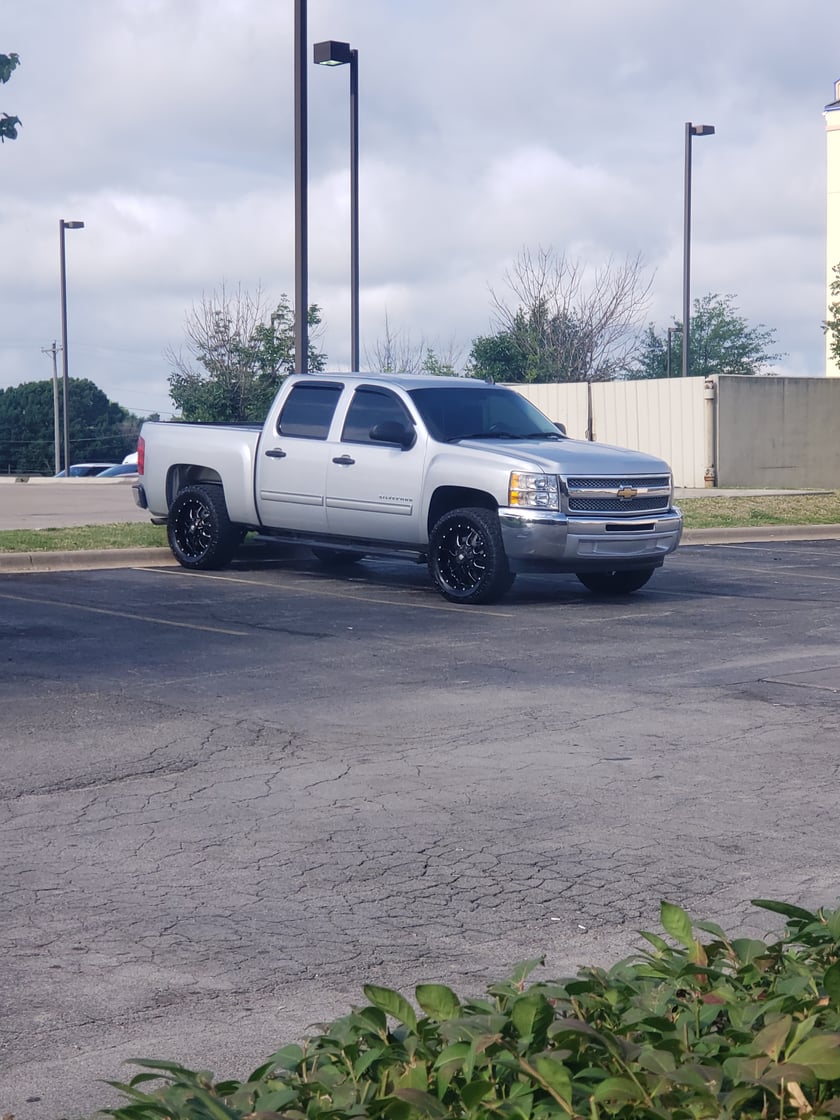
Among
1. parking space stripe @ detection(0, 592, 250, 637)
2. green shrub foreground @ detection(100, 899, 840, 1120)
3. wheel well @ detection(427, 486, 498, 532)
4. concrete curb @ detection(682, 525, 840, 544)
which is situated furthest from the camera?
concrete curb @ detection(682, 525, 840, 544)

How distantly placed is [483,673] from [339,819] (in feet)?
11.8

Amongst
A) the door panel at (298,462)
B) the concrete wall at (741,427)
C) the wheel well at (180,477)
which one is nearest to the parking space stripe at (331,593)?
the door panel at (298,462)

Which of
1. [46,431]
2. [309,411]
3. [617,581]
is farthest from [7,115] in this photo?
[46,431]

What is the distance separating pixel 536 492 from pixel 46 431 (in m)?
106

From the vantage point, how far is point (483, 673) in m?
9.26

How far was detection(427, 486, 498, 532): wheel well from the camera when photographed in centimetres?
1305

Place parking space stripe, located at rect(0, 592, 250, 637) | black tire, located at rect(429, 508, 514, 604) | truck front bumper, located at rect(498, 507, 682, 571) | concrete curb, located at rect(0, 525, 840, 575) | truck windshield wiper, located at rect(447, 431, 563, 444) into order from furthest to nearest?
concrete curb, located at rect(0, 525, 840, 575), truck windshield wiper, located at rect(447, 431, 563, 444), black tire, located at rect(429, 508, 514, 604), truck front bumper, located at rect(498, 507, 682, 571), parking space stripe, located at rect(0, 592, 250, 637)

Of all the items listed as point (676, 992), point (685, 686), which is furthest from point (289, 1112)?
point (685, 686)

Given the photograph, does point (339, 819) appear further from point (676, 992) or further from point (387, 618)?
point (387, 618)

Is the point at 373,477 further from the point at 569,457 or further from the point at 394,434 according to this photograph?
the point at 569,457

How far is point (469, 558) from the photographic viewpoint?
12.8 metres

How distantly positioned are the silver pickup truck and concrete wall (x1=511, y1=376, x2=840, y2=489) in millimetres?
15845

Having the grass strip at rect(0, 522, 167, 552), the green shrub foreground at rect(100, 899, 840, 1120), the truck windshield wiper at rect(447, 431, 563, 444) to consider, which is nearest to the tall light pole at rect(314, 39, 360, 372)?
the grass strip at rect(0, 522, 167, 552)

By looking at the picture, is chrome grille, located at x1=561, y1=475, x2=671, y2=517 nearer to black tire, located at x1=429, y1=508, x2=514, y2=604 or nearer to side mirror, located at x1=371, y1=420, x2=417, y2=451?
black tire, located at x1=429, y1=508, x2=514, y2=604
